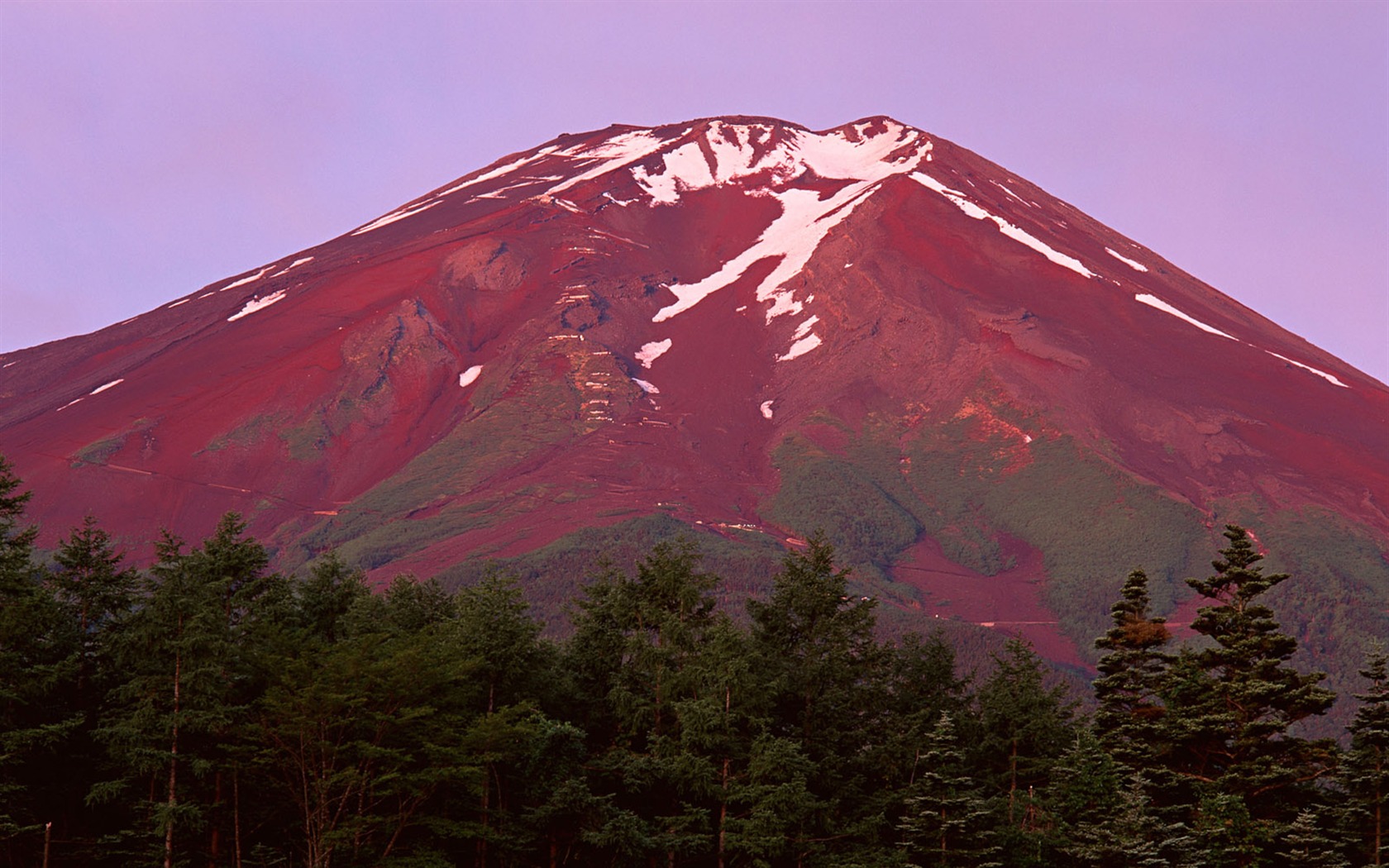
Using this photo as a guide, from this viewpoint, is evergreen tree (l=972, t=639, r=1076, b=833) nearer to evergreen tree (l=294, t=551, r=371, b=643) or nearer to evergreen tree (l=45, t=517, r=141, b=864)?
evergreen tree (l=294, t=551, r=371, b=643)

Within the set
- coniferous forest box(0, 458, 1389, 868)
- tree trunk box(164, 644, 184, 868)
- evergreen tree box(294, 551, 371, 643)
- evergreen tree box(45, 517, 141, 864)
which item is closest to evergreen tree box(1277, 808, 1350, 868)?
coniferous forest box(0, 458, 1389, 868)

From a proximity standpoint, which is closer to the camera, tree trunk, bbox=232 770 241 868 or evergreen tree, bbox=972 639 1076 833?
tree trunk, bbox=232 770 241 868

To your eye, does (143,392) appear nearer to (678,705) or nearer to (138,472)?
(138,472)

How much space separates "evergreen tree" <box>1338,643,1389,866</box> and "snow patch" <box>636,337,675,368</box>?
14924 centimetres

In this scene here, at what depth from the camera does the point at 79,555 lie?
4088 centimetres

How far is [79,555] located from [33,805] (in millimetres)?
6789

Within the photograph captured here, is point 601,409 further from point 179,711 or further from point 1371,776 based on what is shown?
point 179,711

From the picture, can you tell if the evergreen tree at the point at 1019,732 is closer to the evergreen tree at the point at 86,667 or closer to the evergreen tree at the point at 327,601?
the evergreen tree at the point at 327,601

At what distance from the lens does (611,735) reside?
4878cm

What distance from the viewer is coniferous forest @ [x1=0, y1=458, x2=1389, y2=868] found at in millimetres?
37500

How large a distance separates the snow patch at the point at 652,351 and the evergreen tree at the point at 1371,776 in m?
149

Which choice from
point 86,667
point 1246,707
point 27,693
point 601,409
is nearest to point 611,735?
point 86,667

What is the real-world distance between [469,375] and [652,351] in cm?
2444

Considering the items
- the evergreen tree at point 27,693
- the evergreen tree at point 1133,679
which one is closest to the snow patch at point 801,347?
the evergreen tree at point 1133,679
